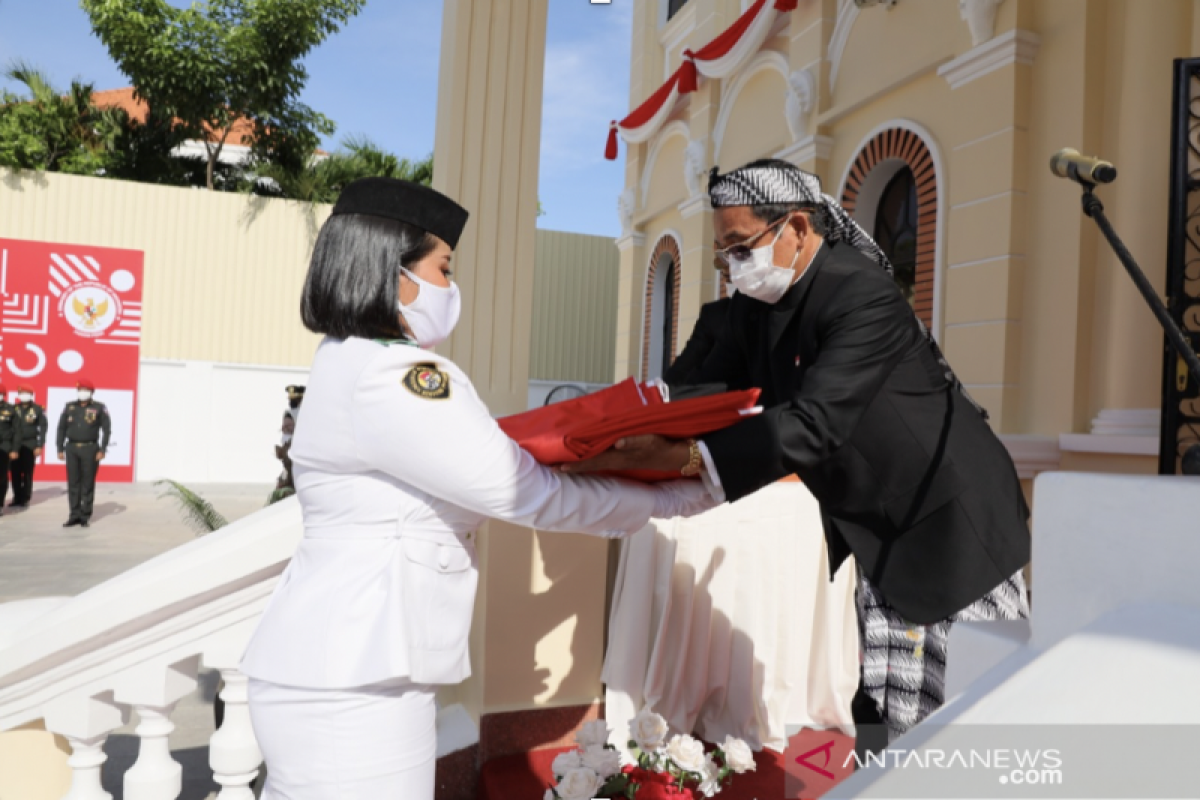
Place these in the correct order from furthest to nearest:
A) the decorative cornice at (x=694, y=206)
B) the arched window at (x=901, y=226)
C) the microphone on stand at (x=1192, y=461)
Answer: the decorative cornice at (x=694, y=206) < the arched window at (x=901, y=226) < the microphone on stand at (x=1192, y=461)

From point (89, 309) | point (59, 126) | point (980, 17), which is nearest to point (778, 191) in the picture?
point (980, 17)

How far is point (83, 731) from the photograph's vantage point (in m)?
2.01

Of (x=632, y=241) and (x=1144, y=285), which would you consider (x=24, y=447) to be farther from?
(x=1144, y=285)

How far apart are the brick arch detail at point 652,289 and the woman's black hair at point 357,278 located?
9731 millimetres

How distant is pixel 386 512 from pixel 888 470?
1.08 m

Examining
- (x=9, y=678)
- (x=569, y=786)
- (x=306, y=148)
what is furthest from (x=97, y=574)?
(x=306, y=148)

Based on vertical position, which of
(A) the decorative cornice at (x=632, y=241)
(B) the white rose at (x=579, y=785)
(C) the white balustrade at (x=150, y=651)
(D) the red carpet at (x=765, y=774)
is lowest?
(D) the red carpet at (x=765, y=774)

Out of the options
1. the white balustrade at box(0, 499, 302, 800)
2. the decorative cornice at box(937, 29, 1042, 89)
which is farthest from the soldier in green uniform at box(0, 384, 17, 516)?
the decorative cornice at box(937, 29, 1042, 89)

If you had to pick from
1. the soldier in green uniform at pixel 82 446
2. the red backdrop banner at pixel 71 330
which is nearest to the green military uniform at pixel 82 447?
the soldier in green uniform at pixel 82 446

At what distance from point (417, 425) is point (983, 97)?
5779 mm

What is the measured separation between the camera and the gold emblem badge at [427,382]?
1493 millimetres

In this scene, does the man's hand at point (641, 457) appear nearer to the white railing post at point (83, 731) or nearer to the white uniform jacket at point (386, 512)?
the white uniform jacket at point (386, 512)

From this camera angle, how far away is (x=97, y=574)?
8164 mm

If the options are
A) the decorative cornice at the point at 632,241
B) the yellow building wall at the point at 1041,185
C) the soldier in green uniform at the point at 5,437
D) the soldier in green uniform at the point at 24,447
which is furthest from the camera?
the decorative cornice at the point at 632,241
